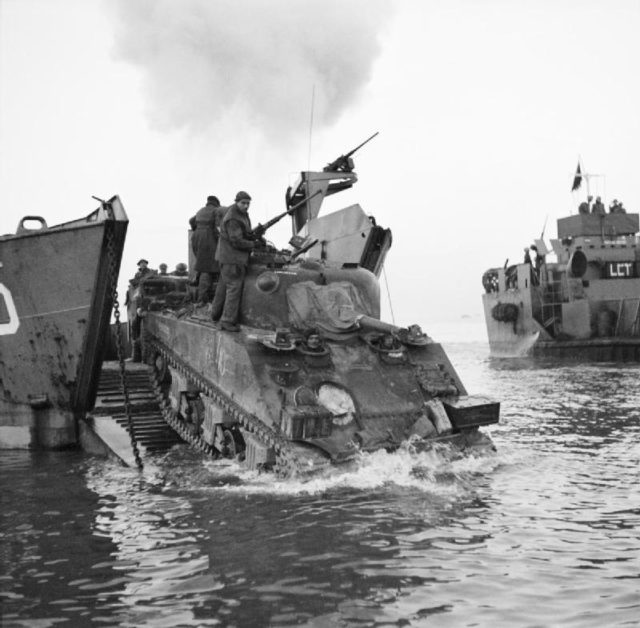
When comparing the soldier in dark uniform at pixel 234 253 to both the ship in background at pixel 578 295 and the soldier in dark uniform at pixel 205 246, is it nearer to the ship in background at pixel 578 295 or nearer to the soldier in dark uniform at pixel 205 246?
the soldier in dark uniform at pixel 205 246

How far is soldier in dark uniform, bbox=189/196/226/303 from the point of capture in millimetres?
10773

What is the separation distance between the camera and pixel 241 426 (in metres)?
8.12

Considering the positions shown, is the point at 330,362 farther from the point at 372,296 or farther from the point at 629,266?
the point at 629,266

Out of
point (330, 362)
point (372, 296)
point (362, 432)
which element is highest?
point (372, 296)

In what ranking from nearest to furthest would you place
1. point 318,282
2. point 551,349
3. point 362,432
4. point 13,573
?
point 13,573 < point 362,432 < point 318,282 < point 551,349

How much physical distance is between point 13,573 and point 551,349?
1067 inches

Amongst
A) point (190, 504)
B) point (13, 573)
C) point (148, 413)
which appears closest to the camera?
point (13, 573)

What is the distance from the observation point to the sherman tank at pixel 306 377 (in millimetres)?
7527

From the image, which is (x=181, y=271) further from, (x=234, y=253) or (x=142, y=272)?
(x=234, y=253)

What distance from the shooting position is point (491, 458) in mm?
8234

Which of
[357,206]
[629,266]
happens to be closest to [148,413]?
[357,206]

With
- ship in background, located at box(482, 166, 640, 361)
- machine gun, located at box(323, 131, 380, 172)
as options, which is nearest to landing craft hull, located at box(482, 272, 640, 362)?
ship in background, located at box(482, 166, 640, 361)

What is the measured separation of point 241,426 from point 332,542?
9.22 feet

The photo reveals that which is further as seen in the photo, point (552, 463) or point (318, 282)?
point (318, 282)
